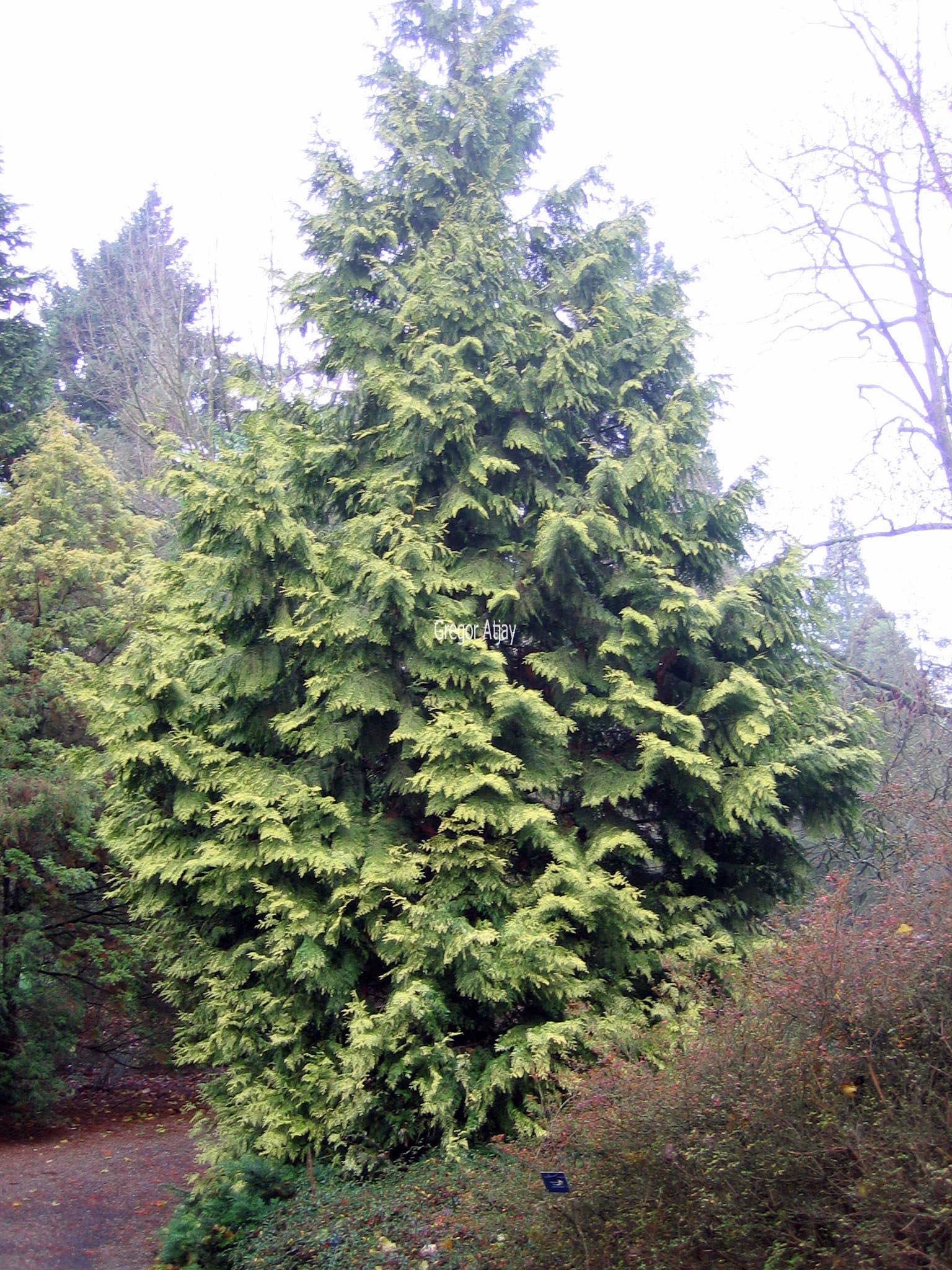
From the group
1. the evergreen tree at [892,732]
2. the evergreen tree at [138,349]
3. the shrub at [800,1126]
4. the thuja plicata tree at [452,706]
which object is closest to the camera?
the shrub at [800,1126]

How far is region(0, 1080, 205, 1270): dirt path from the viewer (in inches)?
321

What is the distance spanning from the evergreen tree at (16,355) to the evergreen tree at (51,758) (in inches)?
22.7

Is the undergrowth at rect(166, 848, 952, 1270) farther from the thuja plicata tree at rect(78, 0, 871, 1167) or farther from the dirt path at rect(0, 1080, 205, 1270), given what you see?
the dirt path at rect(0, 1080, 205, 1270)

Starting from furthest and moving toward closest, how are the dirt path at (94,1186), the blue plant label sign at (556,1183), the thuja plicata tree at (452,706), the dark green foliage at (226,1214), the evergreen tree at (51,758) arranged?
the evergreen tree at (51,758) < the dirt path at (94,1186) < the thuja plicata tree at (452,706) < the dark green foliage at (226,1214) < the blue plant label sign at (556,1183)

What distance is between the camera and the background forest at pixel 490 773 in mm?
4598

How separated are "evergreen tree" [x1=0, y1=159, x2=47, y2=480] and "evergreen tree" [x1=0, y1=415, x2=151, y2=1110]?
58 centimetres

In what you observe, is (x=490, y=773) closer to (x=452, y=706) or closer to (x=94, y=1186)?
(x=452, y=706)

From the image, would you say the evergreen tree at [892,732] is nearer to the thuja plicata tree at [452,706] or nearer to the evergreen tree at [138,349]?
the thuja plicata tree at [452,706]

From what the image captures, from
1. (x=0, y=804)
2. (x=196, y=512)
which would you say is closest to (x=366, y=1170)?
(x=196, y=512)

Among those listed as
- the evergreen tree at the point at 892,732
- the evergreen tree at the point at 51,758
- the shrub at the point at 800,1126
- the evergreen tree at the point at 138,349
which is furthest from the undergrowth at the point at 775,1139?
the evergreen tree at the point at 138,349

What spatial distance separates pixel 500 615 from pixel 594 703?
106 cm

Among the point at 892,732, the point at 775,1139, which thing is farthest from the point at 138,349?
the point at 775,1139

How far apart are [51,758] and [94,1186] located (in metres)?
5.24

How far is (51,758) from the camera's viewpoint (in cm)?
1305
